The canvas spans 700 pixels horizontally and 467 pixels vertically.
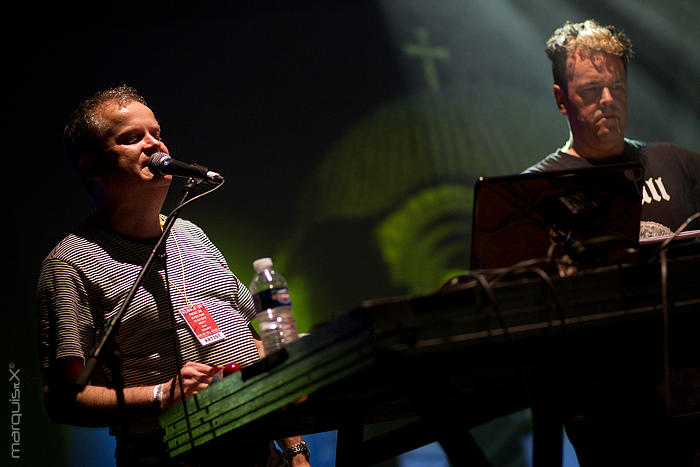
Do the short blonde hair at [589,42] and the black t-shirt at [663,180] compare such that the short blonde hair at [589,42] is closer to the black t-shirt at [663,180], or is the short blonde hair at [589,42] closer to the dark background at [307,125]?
the black t-shirt at [663,180]

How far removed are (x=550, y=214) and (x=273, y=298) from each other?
2.14 feet

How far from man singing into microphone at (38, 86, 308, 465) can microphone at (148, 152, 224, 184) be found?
6.4 inches

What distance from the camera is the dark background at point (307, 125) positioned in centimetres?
362

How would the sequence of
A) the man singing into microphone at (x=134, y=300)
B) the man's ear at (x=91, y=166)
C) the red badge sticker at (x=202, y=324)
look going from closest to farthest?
1. the man singing into microphone at (x=134, y=300)
2. the red badge sticker at (x=202, y=324)
3. the man's ear at (x=91, y=166)

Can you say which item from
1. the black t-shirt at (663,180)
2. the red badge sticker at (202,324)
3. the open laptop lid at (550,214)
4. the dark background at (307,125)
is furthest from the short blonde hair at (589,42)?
the red badge sticker at (202,324)

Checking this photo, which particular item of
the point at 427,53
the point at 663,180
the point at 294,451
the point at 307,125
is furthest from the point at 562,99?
the point at 294,451

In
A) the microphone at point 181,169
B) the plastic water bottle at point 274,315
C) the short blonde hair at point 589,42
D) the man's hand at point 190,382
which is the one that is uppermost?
the short blonde hair at point 589,42

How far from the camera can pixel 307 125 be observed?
3.91 metres

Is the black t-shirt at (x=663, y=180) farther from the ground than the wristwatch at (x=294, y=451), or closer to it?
farther from the ground

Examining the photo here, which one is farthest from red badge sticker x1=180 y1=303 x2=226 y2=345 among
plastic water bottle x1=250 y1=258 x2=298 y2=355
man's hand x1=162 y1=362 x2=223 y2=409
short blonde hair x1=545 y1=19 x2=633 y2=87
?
short blonde hair x1=545 y1=19 x2=633 y2=87

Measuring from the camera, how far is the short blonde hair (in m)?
3.20

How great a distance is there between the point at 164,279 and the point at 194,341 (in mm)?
255

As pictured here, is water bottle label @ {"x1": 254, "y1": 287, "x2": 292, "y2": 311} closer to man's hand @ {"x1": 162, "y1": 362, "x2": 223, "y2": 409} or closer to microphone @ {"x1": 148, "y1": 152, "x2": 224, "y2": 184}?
man's hand @ {"x1": 162, "y1": 362, "x2": 223, "y2": 409}

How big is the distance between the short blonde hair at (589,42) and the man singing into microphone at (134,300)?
2.03 m
